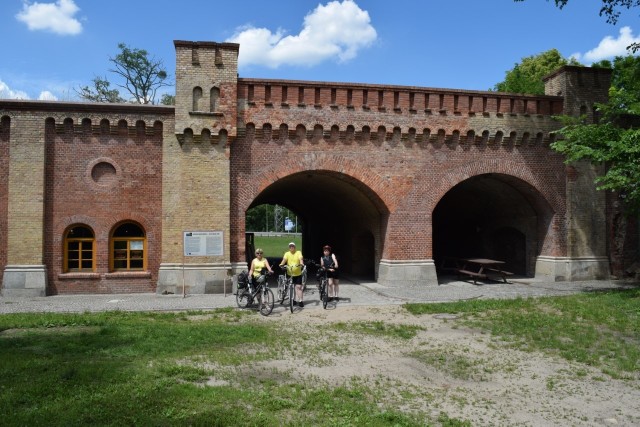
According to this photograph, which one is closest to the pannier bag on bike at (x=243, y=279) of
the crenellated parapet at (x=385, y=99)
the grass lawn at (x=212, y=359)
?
the grass lawn at (x=212, y=359)

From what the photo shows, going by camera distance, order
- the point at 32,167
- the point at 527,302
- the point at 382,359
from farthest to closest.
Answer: the point at 32,167 < the point at 527,302 < the point at 382,359

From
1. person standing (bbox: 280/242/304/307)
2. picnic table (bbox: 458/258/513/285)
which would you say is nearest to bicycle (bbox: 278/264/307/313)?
person standing (bbox: 280/242/304/307)

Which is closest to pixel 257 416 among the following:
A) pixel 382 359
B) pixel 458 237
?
pixel 382 359

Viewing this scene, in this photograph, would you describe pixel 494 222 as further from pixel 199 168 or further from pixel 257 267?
pixel 199 168

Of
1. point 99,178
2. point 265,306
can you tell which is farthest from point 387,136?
point 99,178

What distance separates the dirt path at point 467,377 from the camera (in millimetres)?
5738

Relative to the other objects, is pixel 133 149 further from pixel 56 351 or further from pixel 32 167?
pixel 56 351

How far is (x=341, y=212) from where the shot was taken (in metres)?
21.6

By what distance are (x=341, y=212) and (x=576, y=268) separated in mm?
9596

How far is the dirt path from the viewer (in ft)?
18.8

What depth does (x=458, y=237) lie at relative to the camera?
2392 centimetres

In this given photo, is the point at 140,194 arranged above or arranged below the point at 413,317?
above

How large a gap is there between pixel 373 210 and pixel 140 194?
8.15m

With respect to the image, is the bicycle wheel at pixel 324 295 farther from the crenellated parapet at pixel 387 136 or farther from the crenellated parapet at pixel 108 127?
the crenellated parapet at pixel 108 127
